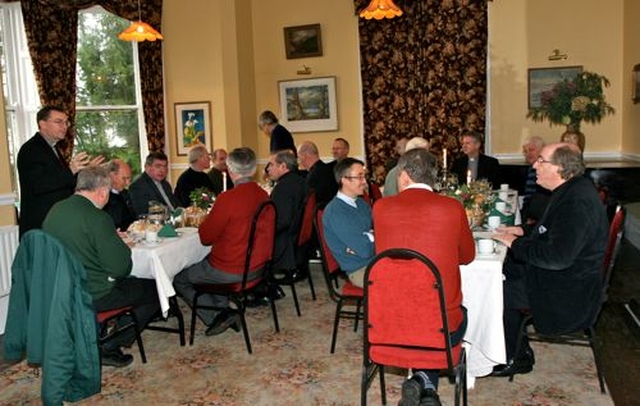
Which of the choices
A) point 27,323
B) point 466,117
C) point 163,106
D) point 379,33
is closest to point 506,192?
point 466,117

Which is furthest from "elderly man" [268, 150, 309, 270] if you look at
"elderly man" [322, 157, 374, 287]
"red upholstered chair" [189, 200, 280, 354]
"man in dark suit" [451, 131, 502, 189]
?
"man in dark suit" [451, 131, 502, 189]

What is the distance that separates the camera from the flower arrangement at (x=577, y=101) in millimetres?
6395

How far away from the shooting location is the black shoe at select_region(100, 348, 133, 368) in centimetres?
359

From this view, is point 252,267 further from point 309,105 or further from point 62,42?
point 62,42

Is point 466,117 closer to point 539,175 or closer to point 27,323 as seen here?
point 539,175

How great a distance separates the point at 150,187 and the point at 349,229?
2199 millimetres

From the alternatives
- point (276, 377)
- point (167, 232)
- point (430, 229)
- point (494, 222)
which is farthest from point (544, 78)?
point (430, 229)

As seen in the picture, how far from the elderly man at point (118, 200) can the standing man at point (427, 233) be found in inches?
95.1

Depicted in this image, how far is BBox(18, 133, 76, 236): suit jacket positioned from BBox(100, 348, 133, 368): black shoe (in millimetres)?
1204

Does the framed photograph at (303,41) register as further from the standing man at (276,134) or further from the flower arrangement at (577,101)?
the flower arrangement at (577,101)

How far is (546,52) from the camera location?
7156mm

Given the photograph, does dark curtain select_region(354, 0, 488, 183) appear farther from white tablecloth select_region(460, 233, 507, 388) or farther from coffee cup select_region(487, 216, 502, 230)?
white tablecloth select_region(460, 233, 507, 388)

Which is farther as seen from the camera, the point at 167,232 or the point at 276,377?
the point at 167,232

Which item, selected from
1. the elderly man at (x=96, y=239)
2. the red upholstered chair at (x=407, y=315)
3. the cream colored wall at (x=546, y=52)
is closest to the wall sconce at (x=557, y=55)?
the cream colored wall at (x=546, y=52)
